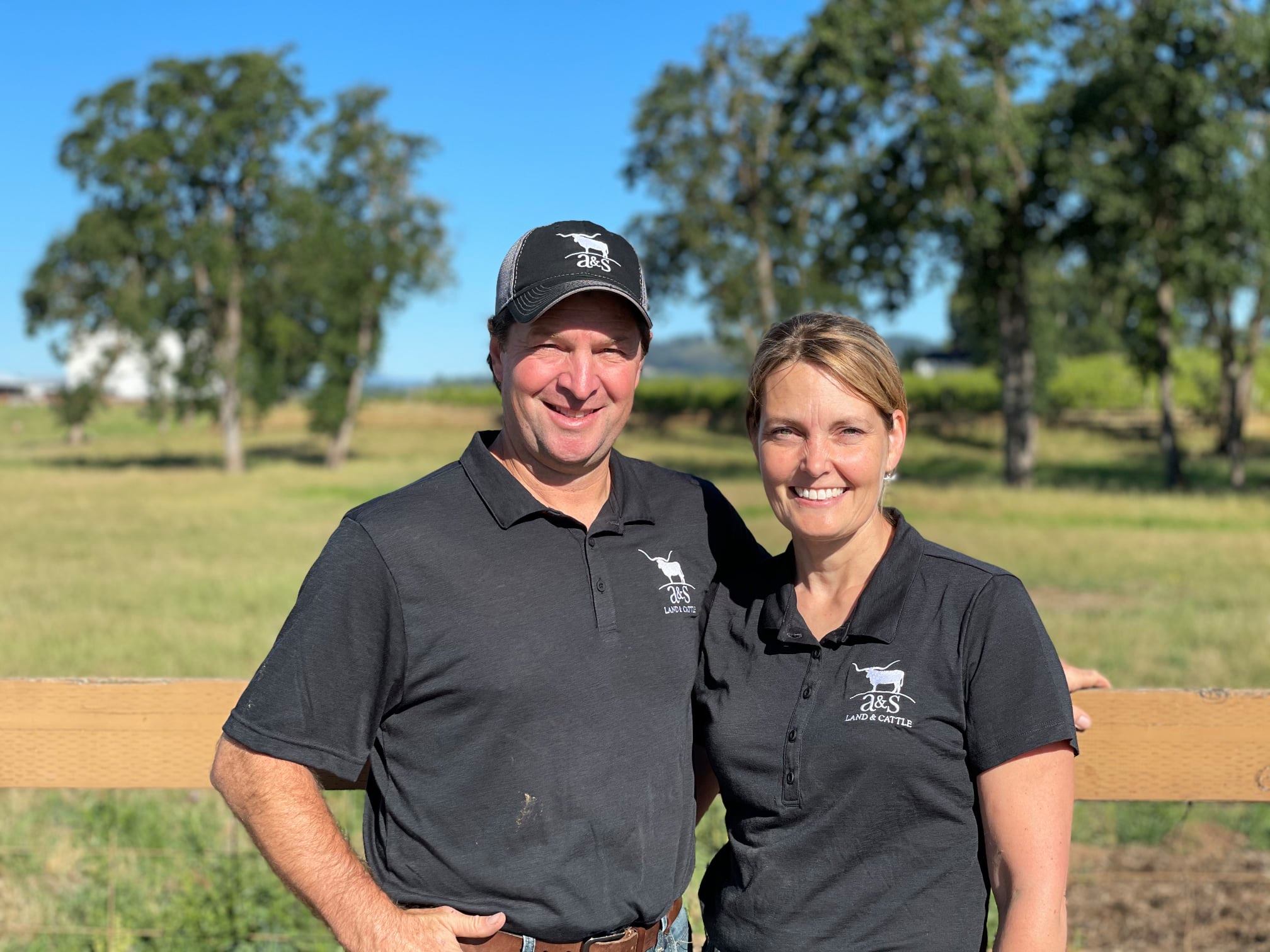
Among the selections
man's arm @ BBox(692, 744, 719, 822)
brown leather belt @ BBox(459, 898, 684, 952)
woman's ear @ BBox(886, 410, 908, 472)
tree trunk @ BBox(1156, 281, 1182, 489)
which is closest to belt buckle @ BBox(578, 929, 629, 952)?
brown leather belt @ BBox(459, 898, 684, 952)

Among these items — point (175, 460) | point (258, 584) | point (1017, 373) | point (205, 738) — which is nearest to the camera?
point (205, 738)

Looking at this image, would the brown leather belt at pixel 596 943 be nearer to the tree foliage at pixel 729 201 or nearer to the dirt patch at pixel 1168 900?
the dirt patch at pixel 1168 900

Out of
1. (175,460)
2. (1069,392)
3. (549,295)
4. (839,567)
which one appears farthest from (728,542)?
(1069,392)

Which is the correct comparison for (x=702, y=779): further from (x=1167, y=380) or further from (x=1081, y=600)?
(x=1167, y=380)

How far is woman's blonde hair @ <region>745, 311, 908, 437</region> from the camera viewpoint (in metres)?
2.45

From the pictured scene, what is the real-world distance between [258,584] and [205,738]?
13091 millimetres

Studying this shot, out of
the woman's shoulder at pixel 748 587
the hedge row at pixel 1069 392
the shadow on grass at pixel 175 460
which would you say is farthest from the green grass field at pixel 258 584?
the hedge row at pixel 1069 392

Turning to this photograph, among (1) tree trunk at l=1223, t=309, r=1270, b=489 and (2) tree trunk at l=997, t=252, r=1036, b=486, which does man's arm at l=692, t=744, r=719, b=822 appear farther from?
(1) tree trunk at l=1223, t=309, r=1270, b=489

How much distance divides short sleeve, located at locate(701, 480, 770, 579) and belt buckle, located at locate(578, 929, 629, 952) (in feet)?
2.67

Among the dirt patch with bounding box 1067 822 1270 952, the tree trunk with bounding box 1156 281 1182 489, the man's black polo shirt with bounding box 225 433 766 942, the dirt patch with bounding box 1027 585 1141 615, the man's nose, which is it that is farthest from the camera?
the tree trunk with bounding box 1156 281 1182 489

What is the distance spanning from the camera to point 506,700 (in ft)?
7.85

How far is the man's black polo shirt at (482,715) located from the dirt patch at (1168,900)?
2324 millimetres

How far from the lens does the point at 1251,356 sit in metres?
32.3

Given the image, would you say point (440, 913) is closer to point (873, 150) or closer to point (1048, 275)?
point (873, 150)
